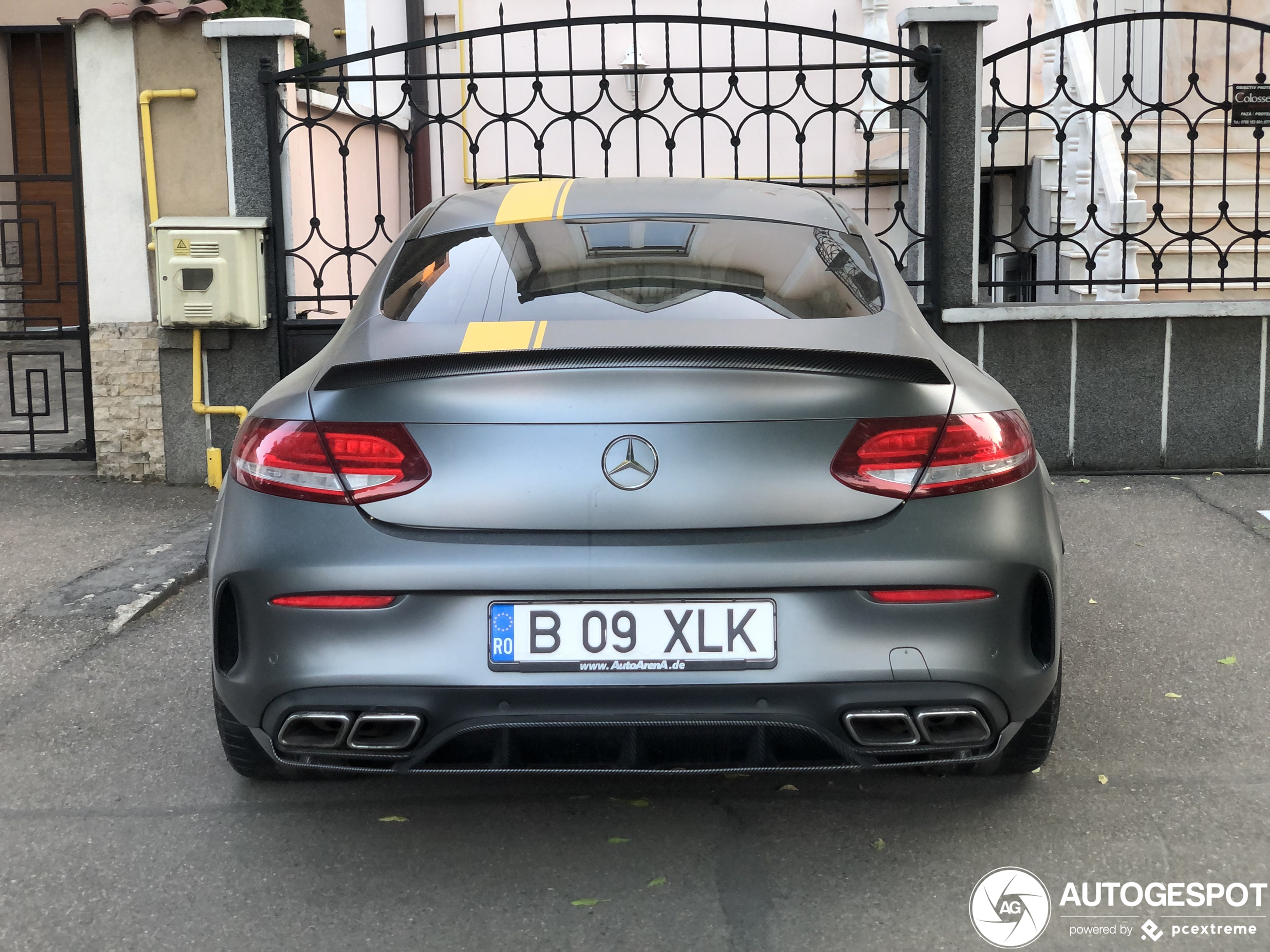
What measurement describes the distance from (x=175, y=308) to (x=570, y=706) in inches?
Result: 192

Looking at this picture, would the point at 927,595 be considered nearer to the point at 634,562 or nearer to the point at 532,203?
the point at 634,562

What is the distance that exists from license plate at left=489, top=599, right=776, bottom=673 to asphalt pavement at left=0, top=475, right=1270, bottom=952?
51 centimetres

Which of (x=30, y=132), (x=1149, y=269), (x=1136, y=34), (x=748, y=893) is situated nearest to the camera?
A: (x=748, y=893)

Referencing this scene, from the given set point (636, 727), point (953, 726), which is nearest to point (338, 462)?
point (636, 727)

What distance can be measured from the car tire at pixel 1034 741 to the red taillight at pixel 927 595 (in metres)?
0.56

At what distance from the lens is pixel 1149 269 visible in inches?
397

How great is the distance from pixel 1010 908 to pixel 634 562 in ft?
3.29

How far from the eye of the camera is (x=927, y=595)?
2646 mm

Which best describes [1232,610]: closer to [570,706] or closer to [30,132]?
[570,706]

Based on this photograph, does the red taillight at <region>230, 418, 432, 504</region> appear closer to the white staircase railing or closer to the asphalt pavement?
the asphalt pavement

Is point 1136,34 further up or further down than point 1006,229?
further up

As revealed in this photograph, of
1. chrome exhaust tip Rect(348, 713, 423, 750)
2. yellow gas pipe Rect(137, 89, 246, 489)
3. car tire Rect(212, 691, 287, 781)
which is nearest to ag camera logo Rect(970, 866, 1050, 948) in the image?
chrome exhaust tip Rect(348, 713, 423, 750)

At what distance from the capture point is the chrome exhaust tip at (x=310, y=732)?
8.83 ft

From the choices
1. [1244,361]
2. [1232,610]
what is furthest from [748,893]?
[1244,361]
